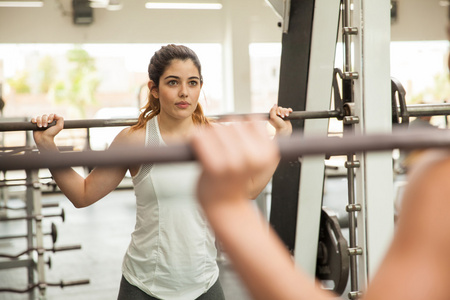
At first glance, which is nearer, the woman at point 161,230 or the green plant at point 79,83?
the woman at point 161,230

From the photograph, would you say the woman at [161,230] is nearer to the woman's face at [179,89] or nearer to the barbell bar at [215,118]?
the woman's face at [179,89]

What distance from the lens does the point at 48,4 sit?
964 cm

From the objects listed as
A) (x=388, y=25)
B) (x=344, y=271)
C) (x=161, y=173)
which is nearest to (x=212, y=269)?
(x=161, y=173)

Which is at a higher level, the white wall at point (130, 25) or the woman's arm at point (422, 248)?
the white wall at point (130, 25)

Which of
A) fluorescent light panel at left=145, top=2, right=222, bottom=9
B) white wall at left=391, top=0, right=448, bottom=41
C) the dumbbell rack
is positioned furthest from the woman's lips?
white wall at left=391, top=0, right=448, bottom=41

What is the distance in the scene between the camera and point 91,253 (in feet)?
18.2

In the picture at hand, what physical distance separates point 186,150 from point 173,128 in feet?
4.30

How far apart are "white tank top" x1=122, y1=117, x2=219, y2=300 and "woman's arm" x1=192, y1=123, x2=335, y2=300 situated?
3.81 ft

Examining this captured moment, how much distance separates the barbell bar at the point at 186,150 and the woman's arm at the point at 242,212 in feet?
0.16

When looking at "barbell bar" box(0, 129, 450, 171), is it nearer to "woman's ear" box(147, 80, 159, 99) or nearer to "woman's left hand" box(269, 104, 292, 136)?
"woman's ear" box(147, 80, 159, 99)

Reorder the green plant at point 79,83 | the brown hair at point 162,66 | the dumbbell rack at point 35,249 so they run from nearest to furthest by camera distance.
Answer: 1. the brown hair at point 162,66
2. the dumbbell rack at point 35,249
3. the green plant at point 79,83

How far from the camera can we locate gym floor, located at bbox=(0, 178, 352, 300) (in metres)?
4.31

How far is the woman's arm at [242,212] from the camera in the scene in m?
0.61

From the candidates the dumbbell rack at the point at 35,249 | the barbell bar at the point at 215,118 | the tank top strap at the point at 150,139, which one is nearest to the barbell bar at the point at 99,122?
the barbell bar at the point at 215,118
